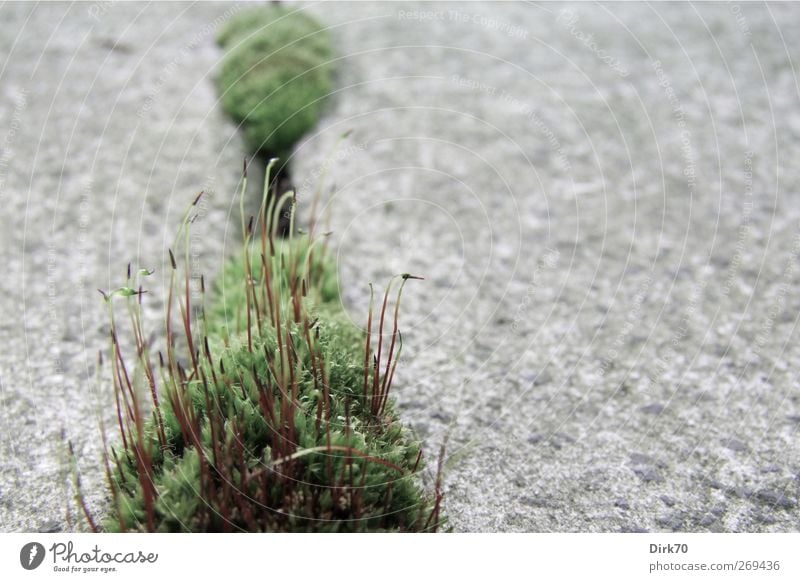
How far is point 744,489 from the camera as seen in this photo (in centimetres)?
341

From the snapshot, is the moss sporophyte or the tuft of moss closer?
the moss sporophyte

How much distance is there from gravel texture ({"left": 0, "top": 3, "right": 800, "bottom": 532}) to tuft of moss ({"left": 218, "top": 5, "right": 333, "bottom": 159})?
0.59ft

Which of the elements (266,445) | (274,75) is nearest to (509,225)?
(274,75)

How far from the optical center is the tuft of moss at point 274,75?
5.79 m

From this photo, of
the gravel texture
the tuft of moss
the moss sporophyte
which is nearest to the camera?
the moss sporophyte

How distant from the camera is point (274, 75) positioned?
601 centimetres

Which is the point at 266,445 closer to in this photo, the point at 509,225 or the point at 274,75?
the point at 509,225

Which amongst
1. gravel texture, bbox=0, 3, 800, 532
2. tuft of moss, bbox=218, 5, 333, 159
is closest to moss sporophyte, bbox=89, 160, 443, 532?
gravel texture, bbox=0, 3, 800, 532

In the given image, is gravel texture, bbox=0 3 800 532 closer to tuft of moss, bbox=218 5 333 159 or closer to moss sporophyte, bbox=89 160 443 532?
tuft of moss, bbox=218 5 333 159

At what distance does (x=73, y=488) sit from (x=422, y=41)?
4933mm

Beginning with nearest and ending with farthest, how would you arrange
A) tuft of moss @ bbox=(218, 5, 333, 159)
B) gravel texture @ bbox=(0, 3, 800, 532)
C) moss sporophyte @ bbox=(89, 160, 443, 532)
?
moss sporophyte @ bbox=(89, 160, 443, 532), gravel texture @ bbox=(0, 3, 800, 532), tuft of moss @ bbox=(218, 5, 333, 159)

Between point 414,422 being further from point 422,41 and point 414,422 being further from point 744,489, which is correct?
point 422,41

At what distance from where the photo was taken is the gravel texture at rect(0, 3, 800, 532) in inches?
140
